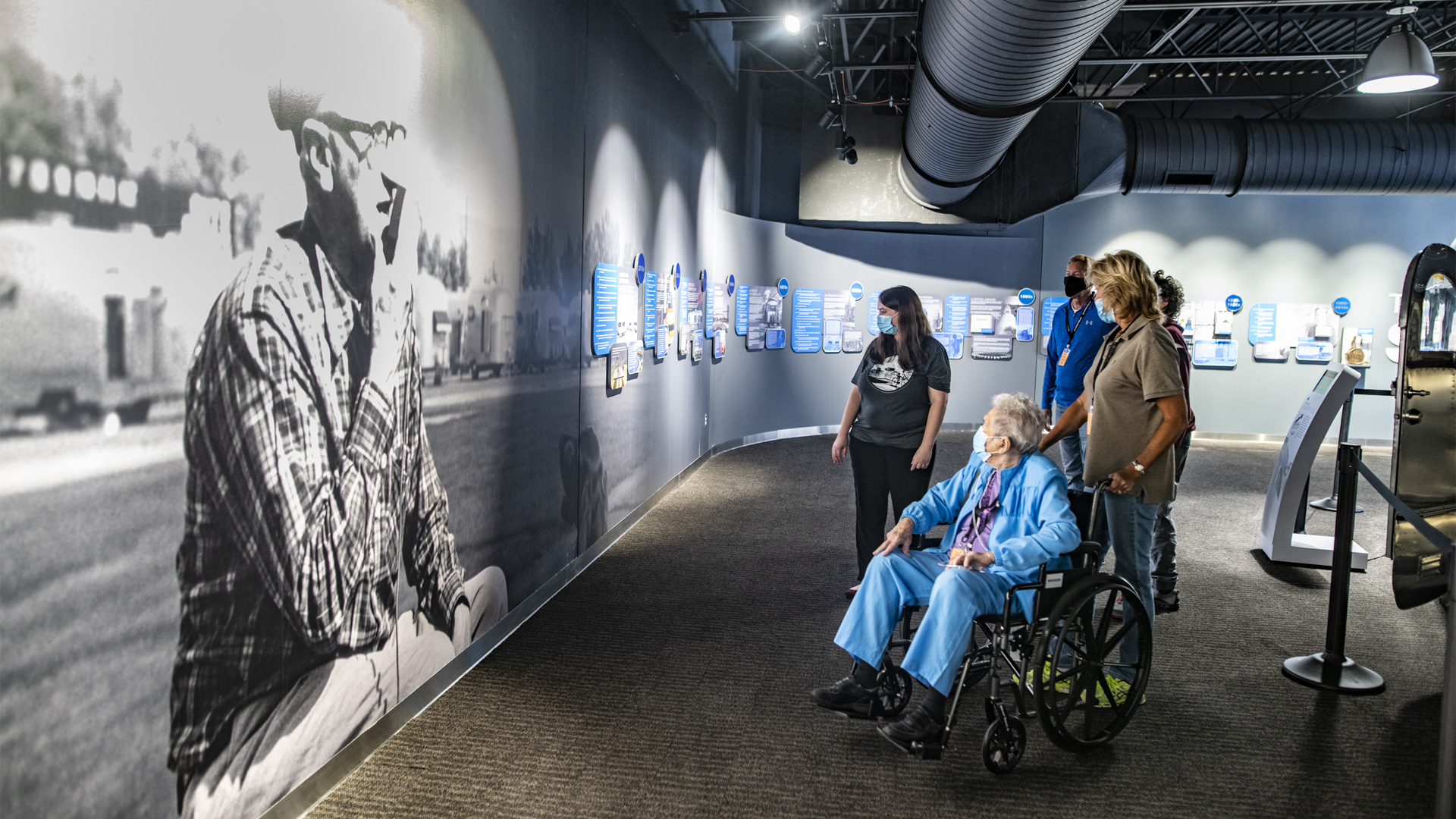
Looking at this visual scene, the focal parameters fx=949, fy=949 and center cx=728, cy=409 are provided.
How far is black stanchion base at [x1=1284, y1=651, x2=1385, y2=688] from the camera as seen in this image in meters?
3.68

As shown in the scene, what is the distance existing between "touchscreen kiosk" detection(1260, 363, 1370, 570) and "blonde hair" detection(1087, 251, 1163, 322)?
260 cm

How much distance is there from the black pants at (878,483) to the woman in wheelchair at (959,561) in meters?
1.02

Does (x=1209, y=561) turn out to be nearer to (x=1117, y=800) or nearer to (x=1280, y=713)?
(x=1280, y=713)

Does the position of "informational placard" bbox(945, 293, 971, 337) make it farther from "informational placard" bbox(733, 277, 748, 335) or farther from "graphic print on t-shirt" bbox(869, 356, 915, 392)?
"graphic print on t-shirt" bbox(869, 356, 915, 392)

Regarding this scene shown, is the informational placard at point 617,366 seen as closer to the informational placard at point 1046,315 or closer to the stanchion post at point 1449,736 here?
the stanchion post at point 1449,736

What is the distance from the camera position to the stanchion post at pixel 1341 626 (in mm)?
3676

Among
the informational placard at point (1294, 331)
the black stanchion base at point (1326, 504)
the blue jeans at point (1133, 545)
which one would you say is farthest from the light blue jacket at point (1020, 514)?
the informational placard at point (1294, 331)

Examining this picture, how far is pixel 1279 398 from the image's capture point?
11945 mm

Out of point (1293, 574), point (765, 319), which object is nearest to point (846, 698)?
point (1293, 574)

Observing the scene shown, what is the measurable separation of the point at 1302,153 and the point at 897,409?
7.75 metres

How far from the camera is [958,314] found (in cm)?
1246

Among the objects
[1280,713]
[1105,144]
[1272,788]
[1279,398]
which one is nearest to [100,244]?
[1272,788]

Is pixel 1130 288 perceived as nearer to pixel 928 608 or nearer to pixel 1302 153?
pixel 928 608

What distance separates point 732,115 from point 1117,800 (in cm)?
811
